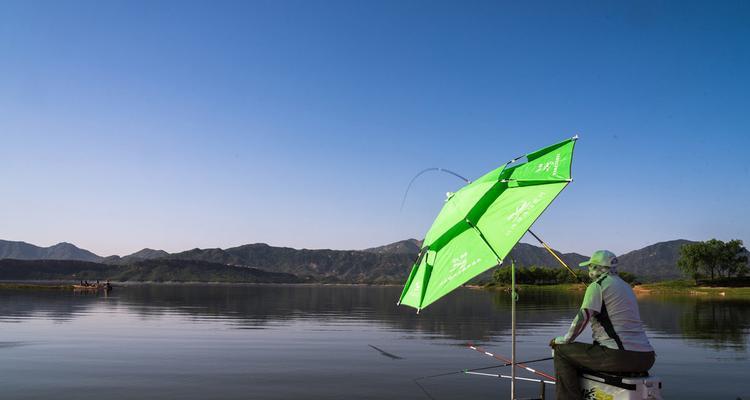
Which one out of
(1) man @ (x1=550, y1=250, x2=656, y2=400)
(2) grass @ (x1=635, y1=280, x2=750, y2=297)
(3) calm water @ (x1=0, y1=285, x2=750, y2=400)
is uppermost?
(1) man @ (x1=550, y1=250, x2=656, y2=400)

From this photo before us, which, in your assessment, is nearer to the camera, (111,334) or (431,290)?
(431,290)

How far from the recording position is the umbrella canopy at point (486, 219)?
7887 millimetres

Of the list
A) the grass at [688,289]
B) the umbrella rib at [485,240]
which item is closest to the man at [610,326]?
the umbrella rib at [485,240]

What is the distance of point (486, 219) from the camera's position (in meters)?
8.80

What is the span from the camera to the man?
7.90m

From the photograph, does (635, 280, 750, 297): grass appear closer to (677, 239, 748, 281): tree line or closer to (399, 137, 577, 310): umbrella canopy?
(677, 239, 748, 281): tree line

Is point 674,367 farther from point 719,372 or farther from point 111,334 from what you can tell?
point 111,334

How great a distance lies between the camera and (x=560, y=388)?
8703 mm

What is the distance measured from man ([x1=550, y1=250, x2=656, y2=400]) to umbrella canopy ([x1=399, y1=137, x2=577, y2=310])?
4.91 feet

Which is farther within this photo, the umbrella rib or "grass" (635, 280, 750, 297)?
"grass" (635, 280, 750, 297)

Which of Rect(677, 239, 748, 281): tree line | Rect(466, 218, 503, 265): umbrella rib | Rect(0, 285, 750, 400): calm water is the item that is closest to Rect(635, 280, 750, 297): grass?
Rect(677, 239, 748, 281): tree line

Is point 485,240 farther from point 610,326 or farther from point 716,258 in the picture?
point 716,258

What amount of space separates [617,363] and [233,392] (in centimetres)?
1150

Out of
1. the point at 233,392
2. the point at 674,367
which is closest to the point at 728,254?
the point at 674,367
